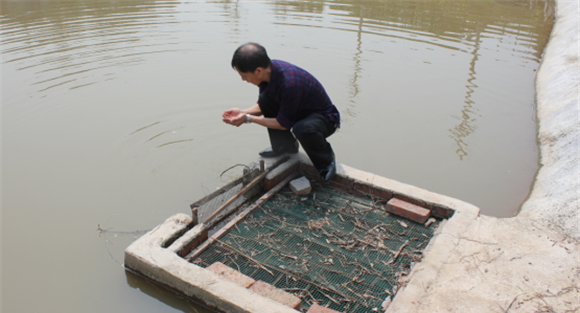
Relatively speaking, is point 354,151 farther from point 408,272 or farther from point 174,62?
point 174,62

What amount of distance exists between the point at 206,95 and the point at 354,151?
2.56 meters

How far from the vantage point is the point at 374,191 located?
3.76m

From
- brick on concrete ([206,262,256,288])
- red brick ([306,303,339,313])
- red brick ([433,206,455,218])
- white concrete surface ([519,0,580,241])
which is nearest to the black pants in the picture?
red brick ([433,206,455,218])

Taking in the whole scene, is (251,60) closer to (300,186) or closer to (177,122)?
(300,186)

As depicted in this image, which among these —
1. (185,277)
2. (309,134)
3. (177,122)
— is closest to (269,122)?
(309,134)

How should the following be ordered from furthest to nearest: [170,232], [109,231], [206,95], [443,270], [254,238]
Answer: [206,95], [109,231], [254,238], [170,232], [443,270]

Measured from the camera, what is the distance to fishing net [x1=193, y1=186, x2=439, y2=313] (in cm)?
285

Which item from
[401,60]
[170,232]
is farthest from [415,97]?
[170,232]

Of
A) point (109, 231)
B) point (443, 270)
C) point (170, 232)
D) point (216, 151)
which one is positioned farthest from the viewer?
point (216, 151)

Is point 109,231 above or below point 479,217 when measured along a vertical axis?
below

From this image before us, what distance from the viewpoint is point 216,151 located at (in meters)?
4.96

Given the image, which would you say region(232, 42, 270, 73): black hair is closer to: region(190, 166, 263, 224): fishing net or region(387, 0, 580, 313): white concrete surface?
region(190, 166, 263, 224): fishing net

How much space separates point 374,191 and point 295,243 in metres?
0.91

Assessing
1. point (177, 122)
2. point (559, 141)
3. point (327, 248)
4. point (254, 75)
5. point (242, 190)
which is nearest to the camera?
point (327, 248)
